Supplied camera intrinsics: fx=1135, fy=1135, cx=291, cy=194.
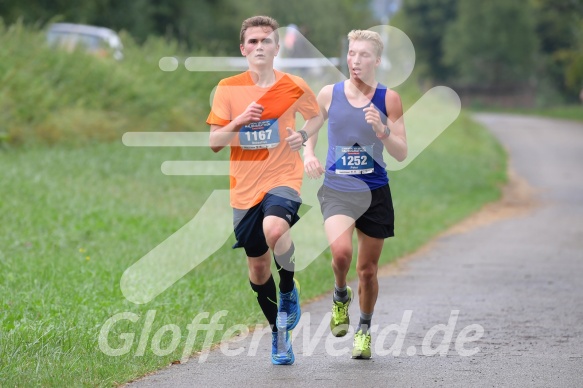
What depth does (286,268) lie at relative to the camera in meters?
7.12

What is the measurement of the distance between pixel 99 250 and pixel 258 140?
507 cm

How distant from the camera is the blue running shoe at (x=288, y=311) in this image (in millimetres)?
7118

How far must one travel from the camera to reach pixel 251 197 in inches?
276

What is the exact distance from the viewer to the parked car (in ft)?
74.4

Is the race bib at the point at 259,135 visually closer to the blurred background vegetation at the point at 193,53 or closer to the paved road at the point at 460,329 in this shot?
the paved road at the point at 460,329

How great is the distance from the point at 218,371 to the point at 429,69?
79.5m

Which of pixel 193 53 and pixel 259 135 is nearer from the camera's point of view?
pixel 259 135

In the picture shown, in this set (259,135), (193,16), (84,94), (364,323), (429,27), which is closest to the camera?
(259,135)

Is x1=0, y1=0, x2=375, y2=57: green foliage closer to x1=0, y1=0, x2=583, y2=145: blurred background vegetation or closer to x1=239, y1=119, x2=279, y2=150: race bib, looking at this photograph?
x1=0, y1=0, x2=583, y2=145: blurred background vegetation

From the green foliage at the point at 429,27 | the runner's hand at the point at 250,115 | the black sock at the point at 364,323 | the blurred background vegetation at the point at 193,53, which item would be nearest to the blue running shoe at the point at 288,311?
the black sock at the point at 364,323

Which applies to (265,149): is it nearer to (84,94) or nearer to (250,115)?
(250,115)

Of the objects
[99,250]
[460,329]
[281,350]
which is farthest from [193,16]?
[281,350]

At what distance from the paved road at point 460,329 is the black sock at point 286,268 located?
0.49m

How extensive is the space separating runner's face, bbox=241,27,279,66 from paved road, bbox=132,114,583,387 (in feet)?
6.25
